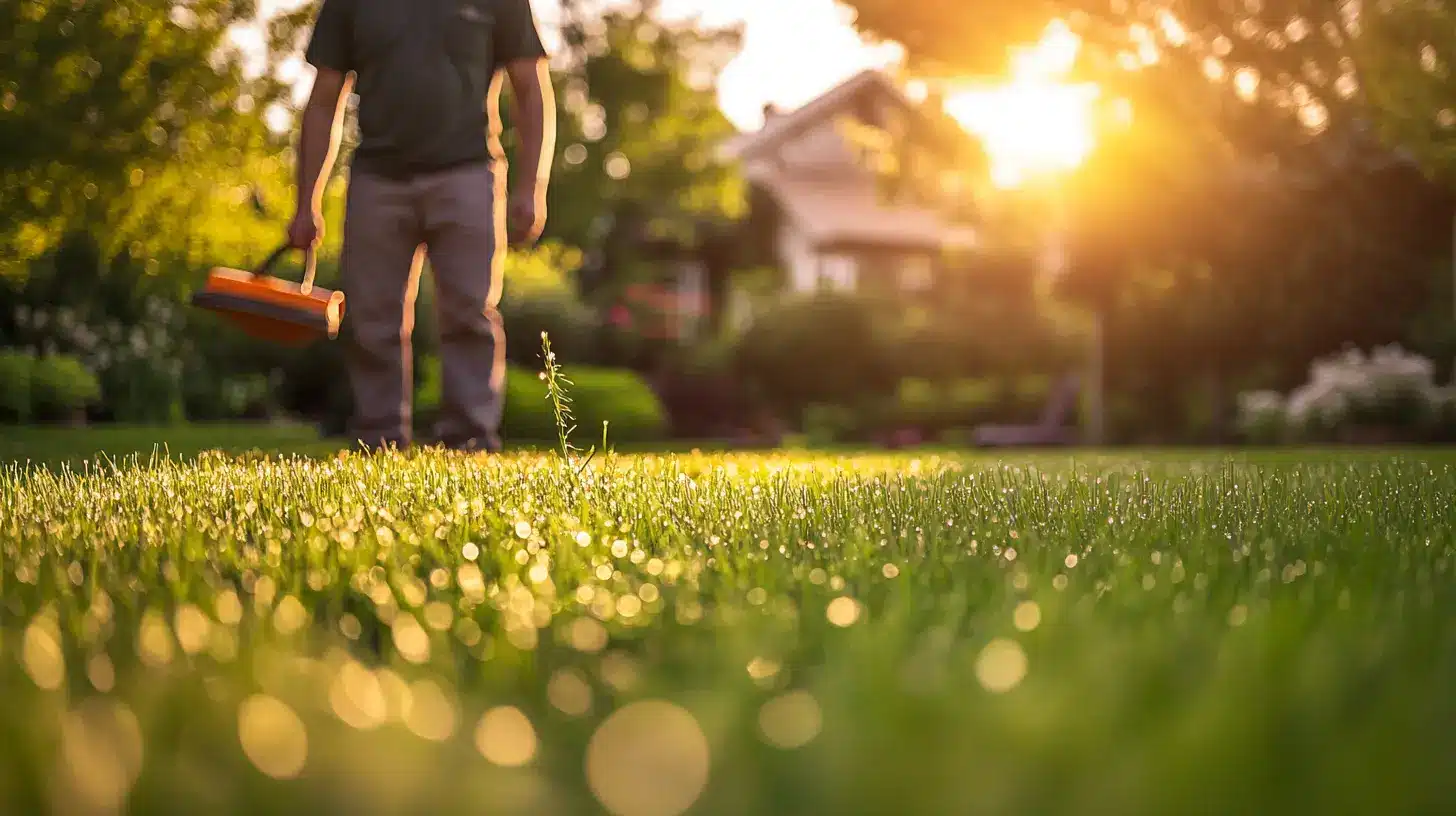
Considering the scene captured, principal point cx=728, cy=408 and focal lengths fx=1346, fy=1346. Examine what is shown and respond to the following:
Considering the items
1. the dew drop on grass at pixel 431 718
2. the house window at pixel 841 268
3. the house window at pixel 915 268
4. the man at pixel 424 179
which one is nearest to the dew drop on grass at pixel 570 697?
the dew drop on grass at pixel 431 718

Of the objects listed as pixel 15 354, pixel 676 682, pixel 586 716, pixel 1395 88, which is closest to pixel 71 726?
pixel 586 716

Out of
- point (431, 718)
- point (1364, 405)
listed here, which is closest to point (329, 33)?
point (431, 718)

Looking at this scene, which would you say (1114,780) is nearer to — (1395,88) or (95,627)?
Result: (95,627)

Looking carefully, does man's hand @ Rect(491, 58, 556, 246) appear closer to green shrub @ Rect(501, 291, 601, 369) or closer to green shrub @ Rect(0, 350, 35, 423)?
green shrub @ Rect(0, 350, 35, 423)

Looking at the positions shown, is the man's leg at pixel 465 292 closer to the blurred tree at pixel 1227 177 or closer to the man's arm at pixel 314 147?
the man's arm at pixel 314 147

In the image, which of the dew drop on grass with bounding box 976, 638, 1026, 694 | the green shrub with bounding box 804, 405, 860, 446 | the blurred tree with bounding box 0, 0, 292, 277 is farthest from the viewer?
the green shrub with bounding box 804, 405, 860, 446

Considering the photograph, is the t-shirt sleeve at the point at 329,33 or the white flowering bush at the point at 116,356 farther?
the white flowering bush at the point at 116,356

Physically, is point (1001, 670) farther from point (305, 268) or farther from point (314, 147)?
point (314, 147)

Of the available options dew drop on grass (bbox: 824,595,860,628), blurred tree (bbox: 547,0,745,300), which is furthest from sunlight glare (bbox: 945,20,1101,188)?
dew drop on grass (bbox: 824,595,860,628)

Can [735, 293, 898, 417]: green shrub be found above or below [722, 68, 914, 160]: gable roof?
below

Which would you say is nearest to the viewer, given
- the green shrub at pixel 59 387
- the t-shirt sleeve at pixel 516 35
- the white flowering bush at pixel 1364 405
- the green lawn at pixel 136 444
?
the t-shirt sleeve at pixel 516 35

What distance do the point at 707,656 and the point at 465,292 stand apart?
4.76 meters

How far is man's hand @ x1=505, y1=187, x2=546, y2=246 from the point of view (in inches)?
250

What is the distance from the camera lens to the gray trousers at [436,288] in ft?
20.6
